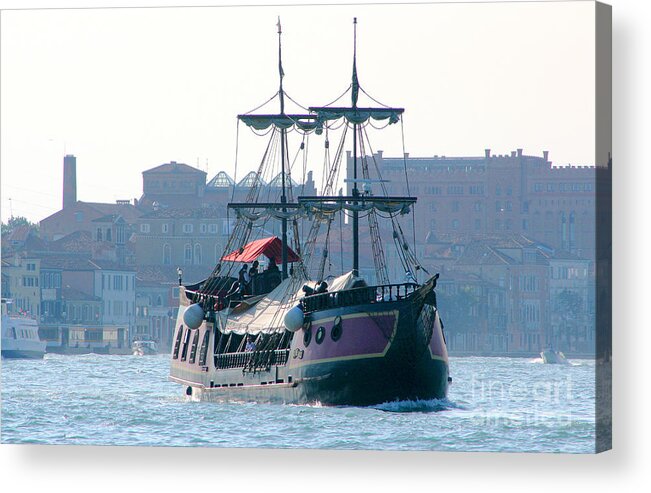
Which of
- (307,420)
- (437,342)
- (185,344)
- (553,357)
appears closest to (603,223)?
(307,420)

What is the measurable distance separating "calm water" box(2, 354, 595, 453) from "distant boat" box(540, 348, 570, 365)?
101 inches

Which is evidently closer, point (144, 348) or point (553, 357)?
point (553, 357)

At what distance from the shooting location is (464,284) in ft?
221

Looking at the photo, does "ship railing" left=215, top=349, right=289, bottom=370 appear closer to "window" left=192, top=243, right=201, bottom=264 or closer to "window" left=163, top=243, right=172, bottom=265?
"window" left=163, top=243, right=172, bottom=265

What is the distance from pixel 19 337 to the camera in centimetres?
3947

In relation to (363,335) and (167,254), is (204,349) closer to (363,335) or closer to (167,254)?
(363,335)

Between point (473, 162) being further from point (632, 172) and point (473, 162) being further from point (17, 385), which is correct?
point (632, 172)

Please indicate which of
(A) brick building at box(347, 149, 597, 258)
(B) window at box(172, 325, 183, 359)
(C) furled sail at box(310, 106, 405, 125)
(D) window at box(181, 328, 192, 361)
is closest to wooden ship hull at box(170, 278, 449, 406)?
(C) furled sail at box(310, 106, 405, 125)

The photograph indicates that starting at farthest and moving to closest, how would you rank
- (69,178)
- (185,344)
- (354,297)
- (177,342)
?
(177,342)
(185,344)
(354,297)
(69,178)

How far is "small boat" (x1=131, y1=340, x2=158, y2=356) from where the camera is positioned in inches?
2436

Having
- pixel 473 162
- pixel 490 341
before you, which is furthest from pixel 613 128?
pixel 490 341

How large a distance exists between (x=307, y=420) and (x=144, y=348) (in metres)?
31.7

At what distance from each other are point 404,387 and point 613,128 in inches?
366

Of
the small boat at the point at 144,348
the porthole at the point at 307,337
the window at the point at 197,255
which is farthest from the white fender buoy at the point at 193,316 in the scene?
the window at the point at 197,255
